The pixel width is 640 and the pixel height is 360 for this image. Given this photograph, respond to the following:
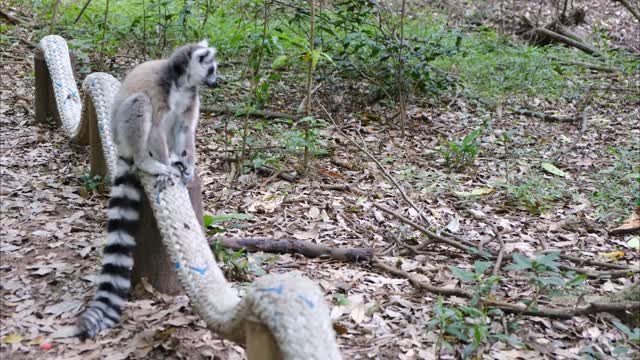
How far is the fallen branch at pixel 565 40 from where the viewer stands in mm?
9656

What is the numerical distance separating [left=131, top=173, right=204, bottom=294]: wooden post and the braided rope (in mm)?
275

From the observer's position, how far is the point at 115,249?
283 cm

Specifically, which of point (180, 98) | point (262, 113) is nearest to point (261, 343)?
point (180, 98)

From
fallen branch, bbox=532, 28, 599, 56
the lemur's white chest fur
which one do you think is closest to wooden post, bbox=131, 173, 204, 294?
the lemur's white chest fur

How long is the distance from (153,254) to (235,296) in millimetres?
936

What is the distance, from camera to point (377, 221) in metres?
4.49

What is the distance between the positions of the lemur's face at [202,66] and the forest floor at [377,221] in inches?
35.5

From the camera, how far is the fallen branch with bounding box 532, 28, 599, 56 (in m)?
9.66

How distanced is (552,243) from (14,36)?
6.89 metres

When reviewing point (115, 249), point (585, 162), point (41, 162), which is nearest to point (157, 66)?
point (115, 249)

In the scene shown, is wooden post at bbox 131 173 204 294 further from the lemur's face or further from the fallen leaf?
the fallen leaf

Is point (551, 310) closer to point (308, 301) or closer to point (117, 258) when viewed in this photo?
point (308, 301)

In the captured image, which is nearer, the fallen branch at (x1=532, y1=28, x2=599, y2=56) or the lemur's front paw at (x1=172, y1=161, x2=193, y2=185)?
the lemur's front paw at (x1=172, y1=161, x2=193, y2=185)

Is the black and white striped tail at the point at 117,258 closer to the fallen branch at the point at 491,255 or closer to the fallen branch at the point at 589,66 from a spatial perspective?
the fallen branch at the point at 491,255
